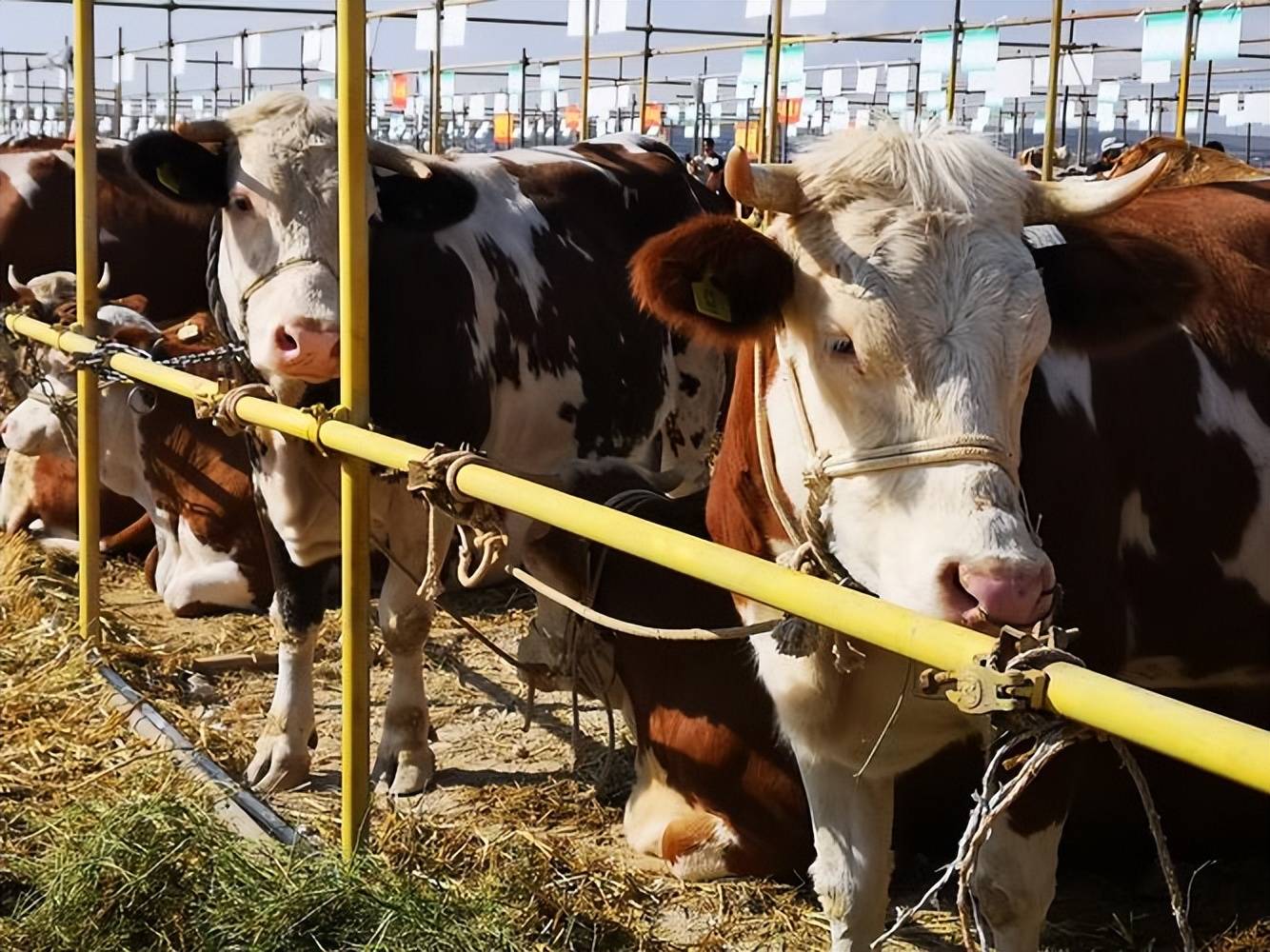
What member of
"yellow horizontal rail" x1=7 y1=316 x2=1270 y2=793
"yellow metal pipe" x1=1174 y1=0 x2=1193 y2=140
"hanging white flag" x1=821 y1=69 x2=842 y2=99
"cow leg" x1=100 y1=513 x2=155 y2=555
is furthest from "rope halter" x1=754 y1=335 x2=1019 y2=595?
"hanging white flag" x1=821 y1=69 x2=842 y2=99

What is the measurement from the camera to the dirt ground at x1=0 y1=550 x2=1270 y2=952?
129 inches

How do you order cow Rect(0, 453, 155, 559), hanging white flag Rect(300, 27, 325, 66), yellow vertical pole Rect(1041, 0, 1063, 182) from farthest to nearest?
hanging white flag Rect(300, 27, 325, 66)
yellow vertical pole Rect(1041, 0, 1063, 182)
cow Rect(0, 453, 155, 559)

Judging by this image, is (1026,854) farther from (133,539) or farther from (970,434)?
(133,539)

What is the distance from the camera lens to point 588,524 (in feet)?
6.61

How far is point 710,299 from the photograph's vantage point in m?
2.48

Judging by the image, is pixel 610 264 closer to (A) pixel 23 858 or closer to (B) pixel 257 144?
(B) pixel 257 144

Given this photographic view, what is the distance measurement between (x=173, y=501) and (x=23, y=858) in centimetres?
281

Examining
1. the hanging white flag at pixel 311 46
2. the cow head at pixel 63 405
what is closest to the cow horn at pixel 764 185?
the cow head at pixel 63 405

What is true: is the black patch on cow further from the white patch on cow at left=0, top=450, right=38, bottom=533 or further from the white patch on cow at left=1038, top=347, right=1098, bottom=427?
the white patch on cow at left=0, top=450, right=38, bottom=533

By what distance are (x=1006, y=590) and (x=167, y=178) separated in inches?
111

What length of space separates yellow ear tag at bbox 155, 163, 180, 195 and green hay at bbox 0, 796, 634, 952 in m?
1.79

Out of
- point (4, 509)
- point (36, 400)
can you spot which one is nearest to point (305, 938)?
point (36, 400)

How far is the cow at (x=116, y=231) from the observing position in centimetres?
748

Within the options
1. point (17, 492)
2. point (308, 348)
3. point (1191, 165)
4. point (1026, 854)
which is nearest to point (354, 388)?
Answer: point (308, 348)
